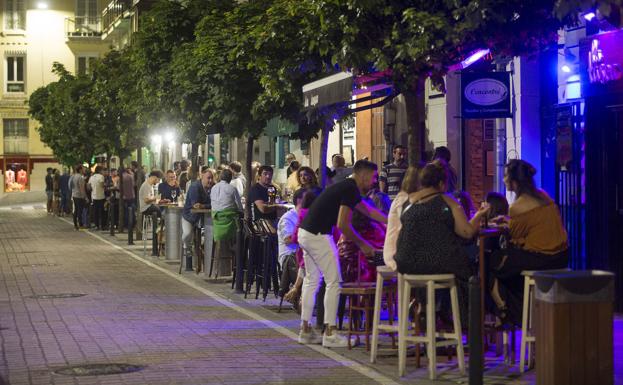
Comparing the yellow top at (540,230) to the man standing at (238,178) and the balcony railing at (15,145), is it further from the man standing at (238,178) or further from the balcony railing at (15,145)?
the balcony railing at (15,145)

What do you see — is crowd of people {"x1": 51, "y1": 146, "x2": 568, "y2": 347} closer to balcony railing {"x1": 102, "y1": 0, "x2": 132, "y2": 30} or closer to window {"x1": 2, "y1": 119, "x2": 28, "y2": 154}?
balcony railing {"x1": 102, "y1": 0, "x2": 132, "y2": 30}

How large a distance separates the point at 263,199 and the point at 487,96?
13.2 ft

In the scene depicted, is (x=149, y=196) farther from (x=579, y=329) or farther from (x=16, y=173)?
(x=16, y=173)

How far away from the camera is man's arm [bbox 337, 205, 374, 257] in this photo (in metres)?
12.7

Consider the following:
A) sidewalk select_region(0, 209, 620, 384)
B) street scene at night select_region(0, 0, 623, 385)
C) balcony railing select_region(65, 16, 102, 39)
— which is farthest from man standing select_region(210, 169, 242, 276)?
balcony railing select_region(65, 16, 102, 39)

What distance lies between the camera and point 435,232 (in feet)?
36.5

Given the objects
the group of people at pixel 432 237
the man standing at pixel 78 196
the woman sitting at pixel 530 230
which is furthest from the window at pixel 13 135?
the woman sitting at pixel 530 230

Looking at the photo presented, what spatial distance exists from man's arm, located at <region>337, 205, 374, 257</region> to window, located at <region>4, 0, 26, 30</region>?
76.7 meters

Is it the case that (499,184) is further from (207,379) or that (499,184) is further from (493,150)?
(207,379)

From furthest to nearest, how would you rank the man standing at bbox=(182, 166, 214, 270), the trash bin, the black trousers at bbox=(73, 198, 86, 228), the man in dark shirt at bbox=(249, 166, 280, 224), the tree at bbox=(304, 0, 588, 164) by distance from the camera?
the black trousers at bbox=(73, 198, 86, 228) → the man standing at bbox=(182, 166, 214, 270) → the man in dark shirt at bbox=(249, 166, 280, 224) → the tree at bbox=(304, 0, 588, 164) → the trash bin

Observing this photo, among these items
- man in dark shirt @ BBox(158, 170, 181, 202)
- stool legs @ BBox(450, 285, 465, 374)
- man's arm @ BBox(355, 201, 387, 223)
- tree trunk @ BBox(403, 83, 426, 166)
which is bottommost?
stool legs @ BBox(450, 285, 465, 374)

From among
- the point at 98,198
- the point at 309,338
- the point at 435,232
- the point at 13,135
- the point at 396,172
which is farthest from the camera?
the point at 13,135

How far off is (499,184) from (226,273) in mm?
4432

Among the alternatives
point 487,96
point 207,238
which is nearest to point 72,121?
point 207,238
